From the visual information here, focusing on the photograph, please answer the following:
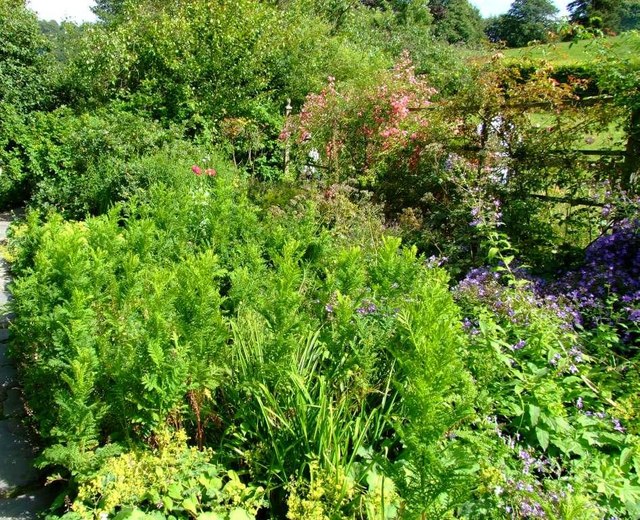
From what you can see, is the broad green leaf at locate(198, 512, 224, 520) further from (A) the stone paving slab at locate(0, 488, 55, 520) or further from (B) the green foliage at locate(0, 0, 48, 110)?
(B) the green foliage at locate(0, 0, 48, 110)

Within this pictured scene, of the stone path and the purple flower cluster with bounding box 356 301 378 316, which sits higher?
the purple flower cluster with bounding box 356 301 378 316

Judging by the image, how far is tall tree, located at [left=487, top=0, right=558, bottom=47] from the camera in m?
35.3

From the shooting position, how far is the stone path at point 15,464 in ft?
7.28

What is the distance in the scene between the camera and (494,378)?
2.40 m

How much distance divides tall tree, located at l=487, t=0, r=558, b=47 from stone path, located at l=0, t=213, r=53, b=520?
3742 cm

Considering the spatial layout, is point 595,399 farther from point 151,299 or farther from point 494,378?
point 151,299

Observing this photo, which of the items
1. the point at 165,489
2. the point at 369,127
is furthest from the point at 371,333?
the point at 369,127

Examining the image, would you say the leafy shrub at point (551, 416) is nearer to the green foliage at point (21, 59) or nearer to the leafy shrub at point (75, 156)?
the leafy shrub at point (75, 156)

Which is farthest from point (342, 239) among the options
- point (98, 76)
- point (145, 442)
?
point (98, 76)

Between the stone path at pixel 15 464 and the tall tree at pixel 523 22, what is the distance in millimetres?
37422

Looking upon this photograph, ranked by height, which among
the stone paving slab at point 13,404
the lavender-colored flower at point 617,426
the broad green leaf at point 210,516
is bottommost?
the stone paving slab at point 13,404

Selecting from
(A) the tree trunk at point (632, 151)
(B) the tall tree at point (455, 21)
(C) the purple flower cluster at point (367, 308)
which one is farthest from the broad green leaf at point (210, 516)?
(B) the tall tree at point (455, 21)

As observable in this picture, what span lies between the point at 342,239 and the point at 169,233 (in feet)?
5.10

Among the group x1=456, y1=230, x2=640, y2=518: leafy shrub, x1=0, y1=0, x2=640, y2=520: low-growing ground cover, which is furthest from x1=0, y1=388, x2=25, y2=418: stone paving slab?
x1=456, y1=230, x2=640, y2=518: leafy shrub
